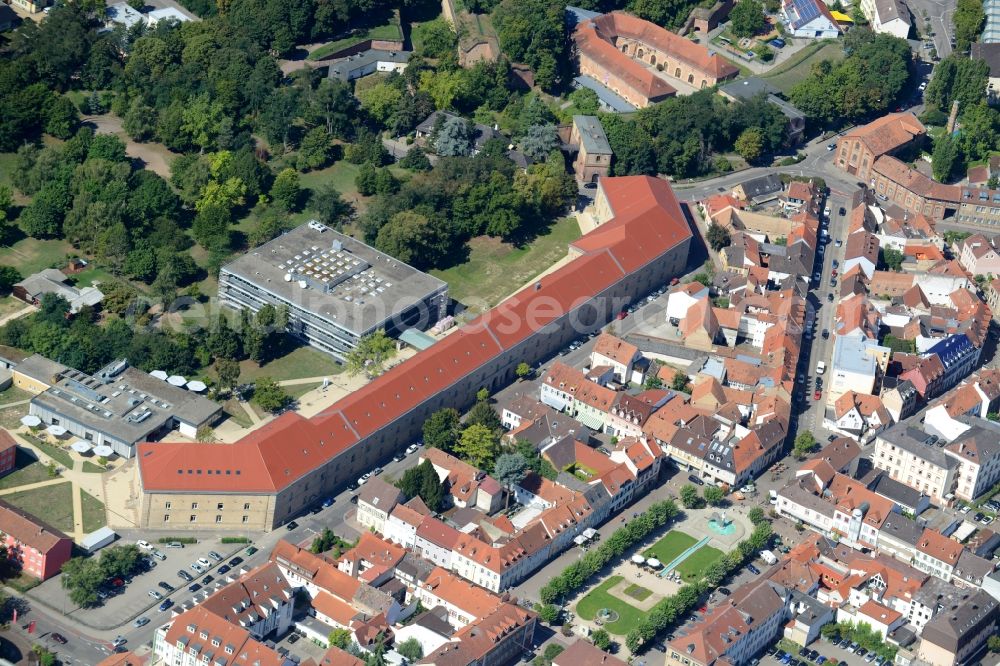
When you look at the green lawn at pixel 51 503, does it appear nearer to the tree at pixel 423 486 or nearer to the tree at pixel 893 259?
the tree at pixel 423 486

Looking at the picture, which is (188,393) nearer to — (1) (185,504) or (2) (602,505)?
(1) (185,504)

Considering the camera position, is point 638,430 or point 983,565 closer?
point 983,565

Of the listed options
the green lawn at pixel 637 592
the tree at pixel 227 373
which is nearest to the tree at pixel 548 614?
the green lawn at pixel 637 592

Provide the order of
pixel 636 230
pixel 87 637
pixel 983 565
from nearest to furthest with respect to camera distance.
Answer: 1. pixel 87 637
2. pixel 983 565
3. pixel 636 230

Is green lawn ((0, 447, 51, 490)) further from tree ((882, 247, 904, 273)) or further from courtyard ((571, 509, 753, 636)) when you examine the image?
tree ((882, 247, 904, 273))

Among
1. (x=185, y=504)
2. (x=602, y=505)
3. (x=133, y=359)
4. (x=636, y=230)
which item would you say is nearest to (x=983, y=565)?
(x=602, y=505)

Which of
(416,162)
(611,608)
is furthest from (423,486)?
(416,162)
